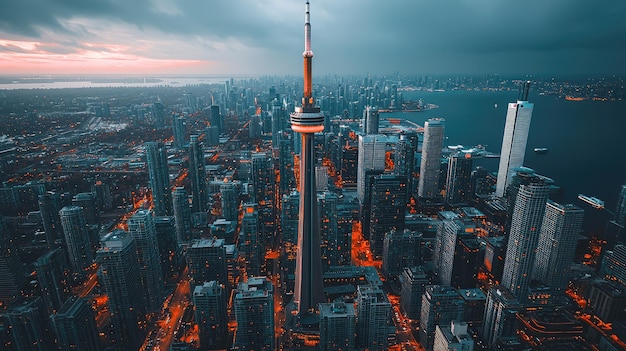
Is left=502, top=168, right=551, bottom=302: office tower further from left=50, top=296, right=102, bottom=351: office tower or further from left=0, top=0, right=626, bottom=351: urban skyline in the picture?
left=50, top=296, right=102, bottom=351: office tower

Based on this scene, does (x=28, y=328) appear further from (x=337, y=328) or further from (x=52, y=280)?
(x=337, y=328)

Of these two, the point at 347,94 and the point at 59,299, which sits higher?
the point at 347,94

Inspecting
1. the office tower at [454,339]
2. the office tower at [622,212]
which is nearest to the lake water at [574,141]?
the office tower at [622,212]

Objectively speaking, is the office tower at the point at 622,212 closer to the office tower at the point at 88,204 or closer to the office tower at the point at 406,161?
the office tower at the point at 406,161

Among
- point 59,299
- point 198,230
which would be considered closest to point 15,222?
point 59,299

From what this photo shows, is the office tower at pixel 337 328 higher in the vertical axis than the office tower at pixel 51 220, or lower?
lower

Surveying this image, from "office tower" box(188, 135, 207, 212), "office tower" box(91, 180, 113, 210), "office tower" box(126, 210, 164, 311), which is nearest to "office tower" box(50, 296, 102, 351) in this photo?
"office tower" box(126, 210, 164, 311)

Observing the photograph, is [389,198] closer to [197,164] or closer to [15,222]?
[197,164]
